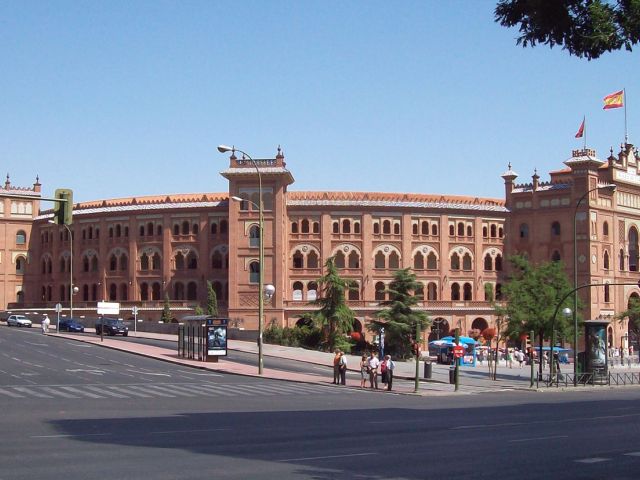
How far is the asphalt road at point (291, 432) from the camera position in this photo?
56.0ft

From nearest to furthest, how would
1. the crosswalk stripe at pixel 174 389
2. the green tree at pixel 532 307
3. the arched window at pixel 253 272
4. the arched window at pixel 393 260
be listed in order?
the crosswalk stripe at pixel 174 389 → the green tree at pixel 532 307 → the arched window at pixel 253 272 → the arched window at pixel 393 260

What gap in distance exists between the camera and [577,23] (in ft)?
55.3

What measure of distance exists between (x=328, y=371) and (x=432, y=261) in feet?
146

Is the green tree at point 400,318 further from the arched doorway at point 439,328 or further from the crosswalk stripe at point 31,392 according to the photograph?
the crosswalk stripe at point 31,392

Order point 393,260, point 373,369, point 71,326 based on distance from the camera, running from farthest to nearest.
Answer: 1. point 393,260
2. point 71,326
3. point 373,369

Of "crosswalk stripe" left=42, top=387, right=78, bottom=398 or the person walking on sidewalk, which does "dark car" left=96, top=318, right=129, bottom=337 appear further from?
"crosswalk stripe" left=42, top=387, right=78, bottom=398

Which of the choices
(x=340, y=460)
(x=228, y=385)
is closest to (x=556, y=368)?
(x=228, y=385)

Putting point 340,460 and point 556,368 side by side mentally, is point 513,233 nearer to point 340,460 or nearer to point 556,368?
point 556,368

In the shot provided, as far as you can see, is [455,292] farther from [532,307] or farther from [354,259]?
[532,307]

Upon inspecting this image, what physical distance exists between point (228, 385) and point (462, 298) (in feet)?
197

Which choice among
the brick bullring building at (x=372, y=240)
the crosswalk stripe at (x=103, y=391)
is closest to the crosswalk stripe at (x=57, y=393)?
the crosswalk stripe at (x=103, y=391)

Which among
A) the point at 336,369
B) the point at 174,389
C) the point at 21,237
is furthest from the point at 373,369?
the point at 21,237

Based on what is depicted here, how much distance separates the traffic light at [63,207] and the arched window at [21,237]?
87.6 metres

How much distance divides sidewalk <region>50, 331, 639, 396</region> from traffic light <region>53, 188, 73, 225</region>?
21.2 metres
